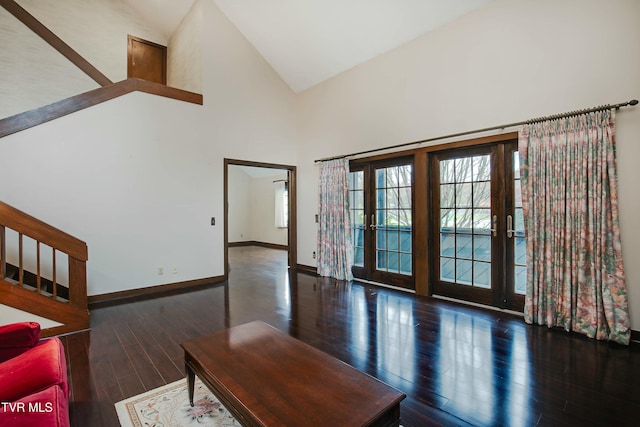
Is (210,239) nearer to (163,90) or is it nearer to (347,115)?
(163,90)

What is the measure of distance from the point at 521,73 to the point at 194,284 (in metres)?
5.54

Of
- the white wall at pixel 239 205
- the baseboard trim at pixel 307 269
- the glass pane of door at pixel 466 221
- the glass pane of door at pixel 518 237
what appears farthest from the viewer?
the white wall at pixel 239 205

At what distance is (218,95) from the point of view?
5453mm

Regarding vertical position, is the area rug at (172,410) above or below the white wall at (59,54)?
below

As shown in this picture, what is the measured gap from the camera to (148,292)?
4680 mm

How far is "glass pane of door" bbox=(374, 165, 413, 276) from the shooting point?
4730 millimetres

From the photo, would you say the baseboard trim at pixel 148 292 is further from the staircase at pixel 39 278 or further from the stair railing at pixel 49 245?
the stair railing at pixel 49 245

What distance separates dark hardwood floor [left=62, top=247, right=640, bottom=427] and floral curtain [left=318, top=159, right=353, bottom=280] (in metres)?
1.05

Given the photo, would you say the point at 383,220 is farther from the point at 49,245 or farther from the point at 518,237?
the point at 49,245

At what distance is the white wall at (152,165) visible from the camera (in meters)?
3.94

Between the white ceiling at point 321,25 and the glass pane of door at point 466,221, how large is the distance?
2.00 m

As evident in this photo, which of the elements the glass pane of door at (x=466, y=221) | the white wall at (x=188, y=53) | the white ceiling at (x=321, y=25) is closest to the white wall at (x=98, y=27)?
the white ceiling at (x=321, y=25)

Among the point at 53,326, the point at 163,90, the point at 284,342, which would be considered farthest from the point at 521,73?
the point at 53,326

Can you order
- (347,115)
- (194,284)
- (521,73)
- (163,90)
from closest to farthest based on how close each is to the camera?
(521,73) < (163,90) < (194,284) < (347,115)
